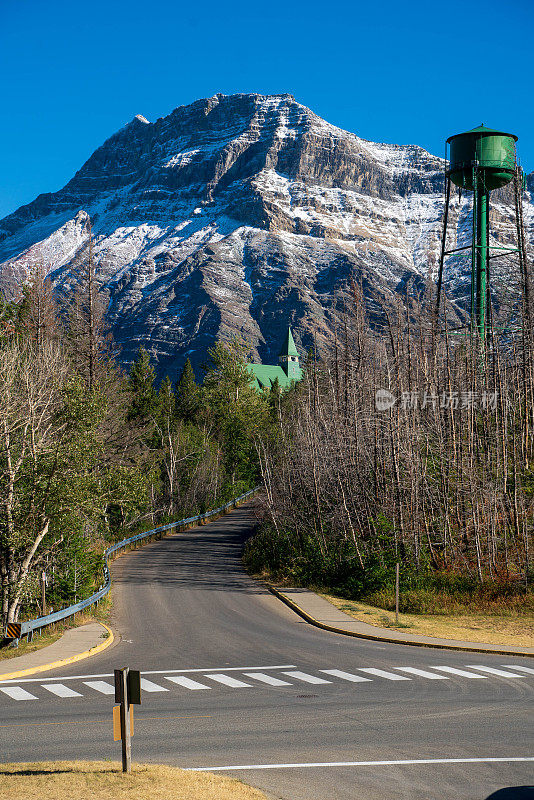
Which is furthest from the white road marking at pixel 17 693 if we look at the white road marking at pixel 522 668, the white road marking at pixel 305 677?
the white road marking at pixel 522 668

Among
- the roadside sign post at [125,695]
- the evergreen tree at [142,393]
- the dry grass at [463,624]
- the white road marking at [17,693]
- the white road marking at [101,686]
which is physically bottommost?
the dry grass at [463,624]

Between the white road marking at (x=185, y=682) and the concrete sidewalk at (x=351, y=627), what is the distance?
7204 millimetres

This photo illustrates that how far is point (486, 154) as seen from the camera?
41.8 metres

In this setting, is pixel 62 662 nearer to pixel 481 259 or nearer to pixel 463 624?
pixel 463 624

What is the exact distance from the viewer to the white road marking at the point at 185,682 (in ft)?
54.3

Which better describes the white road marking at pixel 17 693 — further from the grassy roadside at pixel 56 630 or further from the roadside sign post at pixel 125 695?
the roadside sign post at pixel 125 695

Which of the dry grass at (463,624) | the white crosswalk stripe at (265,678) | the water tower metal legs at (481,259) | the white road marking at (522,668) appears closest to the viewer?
the white crosswalk stripe at (265,678)

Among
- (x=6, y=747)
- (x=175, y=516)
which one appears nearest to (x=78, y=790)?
(x=6, y=747)

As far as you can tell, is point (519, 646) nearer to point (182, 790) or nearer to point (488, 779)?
point (488, 779)

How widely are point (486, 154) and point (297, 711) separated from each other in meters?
35.0

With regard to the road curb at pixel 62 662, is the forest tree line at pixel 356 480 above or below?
above

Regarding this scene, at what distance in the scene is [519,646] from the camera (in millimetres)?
21422

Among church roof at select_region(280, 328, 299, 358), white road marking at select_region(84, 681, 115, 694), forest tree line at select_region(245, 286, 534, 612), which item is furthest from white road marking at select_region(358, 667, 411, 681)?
church roof at select_region(280, 328, 299, 358)

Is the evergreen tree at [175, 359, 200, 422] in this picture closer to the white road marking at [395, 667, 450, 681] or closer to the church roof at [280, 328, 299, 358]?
the white road marking at [395, 667, 450, 681]
